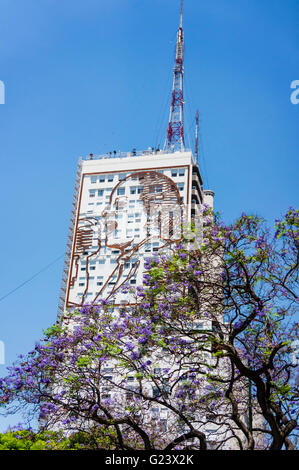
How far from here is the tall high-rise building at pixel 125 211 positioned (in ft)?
173

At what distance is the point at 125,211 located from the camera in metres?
55.3

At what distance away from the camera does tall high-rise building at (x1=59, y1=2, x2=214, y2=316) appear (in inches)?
2079

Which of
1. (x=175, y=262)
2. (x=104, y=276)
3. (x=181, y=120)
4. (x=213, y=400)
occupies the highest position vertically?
(x=181, y=120)

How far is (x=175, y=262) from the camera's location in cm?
1514

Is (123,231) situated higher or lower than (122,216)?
lower

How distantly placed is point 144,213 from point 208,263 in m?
39.2

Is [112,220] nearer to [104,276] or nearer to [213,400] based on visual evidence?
[104,276]
